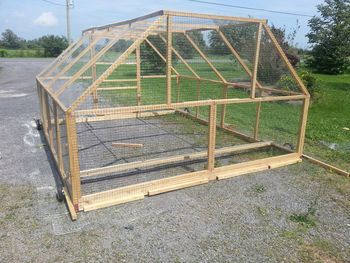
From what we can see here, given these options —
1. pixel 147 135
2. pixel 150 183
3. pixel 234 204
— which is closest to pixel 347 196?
pixel 234 204

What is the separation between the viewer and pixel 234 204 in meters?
4.04

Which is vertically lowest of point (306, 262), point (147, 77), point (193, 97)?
point (306, 262)

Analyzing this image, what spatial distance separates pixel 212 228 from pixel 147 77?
235 inches

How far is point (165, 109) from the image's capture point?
4.49m

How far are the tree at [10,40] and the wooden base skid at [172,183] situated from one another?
74219 millimetres

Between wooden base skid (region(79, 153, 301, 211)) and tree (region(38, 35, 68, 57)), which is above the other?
tree (region(38, 35, 68, 57))

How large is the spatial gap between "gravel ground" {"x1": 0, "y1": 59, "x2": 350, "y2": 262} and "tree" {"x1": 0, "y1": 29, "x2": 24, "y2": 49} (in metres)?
74.1

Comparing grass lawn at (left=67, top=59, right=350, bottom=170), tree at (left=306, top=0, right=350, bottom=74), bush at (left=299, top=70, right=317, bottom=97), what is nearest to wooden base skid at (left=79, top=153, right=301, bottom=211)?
grass lawn at (left=67, top=59, right=350, bottom=170)

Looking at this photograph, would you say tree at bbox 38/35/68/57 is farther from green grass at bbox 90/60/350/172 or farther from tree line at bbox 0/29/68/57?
green grass at bbox 90/60/350/172

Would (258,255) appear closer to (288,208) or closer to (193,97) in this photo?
(288,208)

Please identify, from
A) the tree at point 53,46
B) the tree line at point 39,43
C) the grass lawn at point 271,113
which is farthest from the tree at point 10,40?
the grass lawn at point 271,113

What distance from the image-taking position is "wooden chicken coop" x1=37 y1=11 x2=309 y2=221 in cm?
407

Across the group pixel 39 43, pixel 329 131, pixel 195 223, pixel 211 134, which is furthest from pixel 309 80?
pixel 39 43

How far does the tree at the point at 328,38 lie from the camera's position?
2504 centimetres
